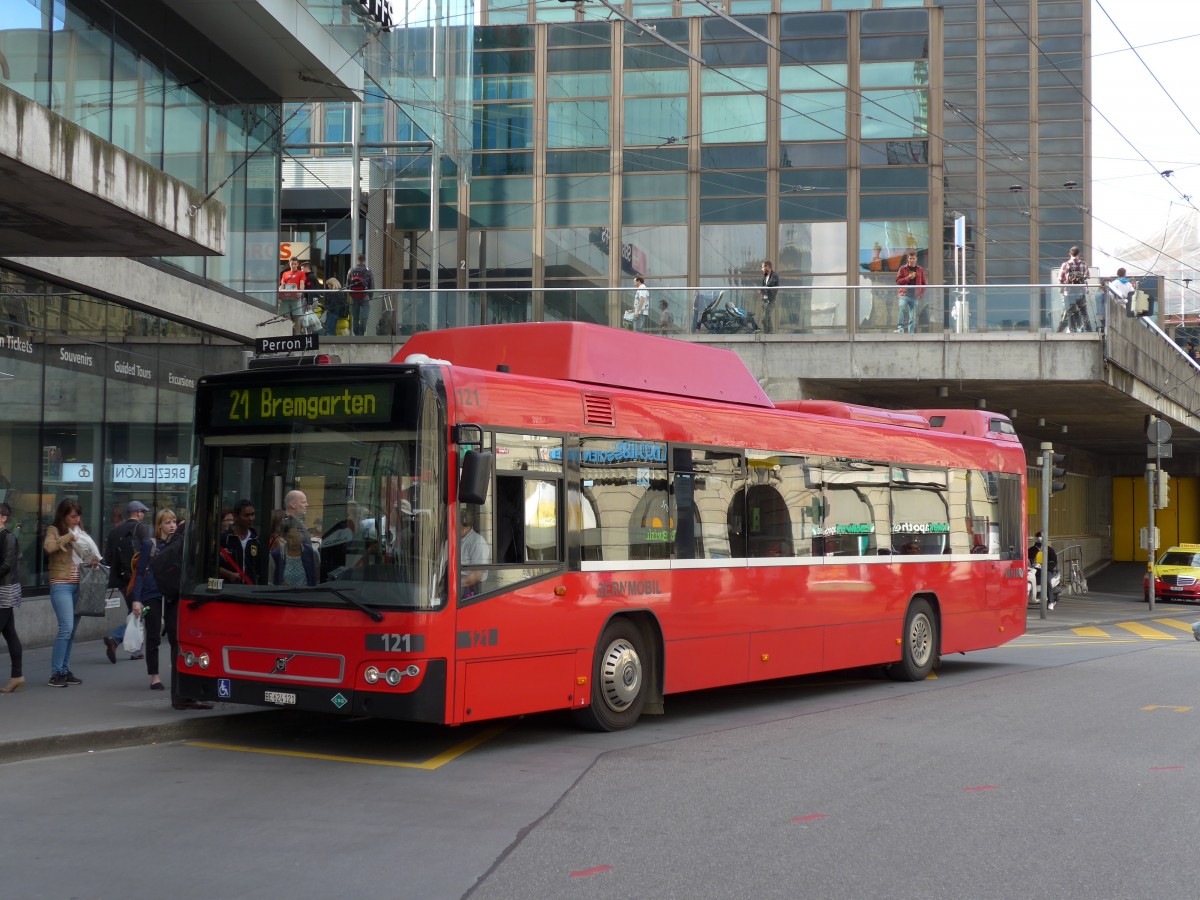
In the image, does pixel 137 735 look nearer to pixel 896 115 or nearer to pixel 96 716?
pixel 96 716

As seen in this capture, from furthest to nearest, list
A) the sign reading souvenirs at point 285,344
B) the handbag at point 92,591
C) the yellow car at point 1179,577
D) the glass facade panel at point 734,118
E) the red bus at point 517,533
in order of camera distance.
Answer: the glass facade panel at point 734,118, the yellow car at point 1179,577, the handbag at point 92,591, the sign reading souvenirs at point 285,344, the red bus at point 517,533

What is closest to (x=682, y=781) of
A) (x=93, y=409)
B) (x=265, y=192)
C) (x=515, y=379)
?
(x=515, y=379)

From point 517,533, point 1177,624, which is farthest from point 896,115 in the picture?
point 517,533

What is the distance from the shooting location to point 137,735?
32.2ft

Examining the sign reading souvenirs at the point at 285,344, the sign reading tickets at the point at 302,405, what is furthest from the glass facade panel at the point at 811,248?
the sign reading tickets at the point at 302,405

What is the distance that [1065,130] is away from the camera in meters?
99.1

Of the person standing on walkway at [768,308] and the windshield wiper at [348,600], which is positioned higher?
the person standing on walkway at [768,308]

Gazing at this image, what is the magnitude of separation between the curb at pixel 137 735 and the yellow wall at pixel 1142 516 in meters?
50.8

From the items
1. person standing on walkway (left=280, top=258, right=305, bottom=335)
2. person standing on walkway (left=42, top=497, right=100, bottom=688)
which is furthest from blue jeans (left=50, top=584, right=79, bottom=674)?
person standing on walkway (left=280, top=258, right=305, bottom=335)

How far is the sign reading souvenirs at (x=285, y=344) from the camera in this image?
11.7 m

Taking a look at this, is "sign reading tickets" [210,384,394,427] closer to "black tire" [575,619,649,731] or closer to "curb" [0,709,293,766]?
"curb" [0,709,293,766]

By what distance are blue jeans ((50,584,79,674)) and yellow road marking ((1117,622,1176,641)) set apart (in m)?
18.3

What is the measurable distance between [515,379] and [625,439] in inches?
52.8

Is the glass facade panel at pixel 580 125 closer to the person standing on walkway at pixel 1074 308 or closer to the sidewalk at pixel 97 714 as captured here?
the person standing on walkway at pixel 1074 308
